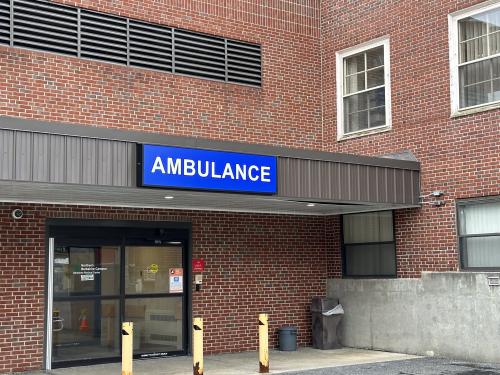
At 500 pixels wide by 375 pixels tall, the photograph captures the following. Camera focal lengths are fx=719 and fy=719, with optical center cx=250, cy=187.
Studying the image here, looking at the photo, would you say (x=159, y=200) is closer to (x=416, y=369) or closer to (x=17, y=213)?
(x=17, y=213)

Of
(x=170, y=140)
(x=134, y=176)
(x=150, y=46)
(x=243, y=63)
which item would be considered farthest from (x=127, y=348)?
(x=243, y=63)

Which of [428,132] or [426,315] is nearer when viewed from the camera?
[426,315]

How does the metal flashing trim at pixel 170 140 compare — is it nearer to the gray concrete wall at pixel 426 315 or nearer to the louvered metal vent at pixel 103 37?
the gray concrete wall at pixel 426 315

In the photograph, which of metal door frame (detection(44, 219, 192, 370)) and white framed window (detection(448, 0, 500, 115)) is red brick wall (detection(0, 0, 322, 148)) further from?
white framed window (detection(448, 0, 500, 115))

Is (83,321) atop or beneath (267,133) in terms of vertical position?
beneath

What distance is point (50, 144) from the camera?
9719 mm

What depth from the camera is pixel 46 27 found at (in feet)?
43.4

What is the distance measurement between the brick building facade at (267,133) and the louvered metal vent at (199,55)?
0.18 meters

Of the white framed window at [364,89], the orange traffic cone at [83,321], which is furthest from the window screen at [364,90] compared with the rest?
the orange traffic cone at [83,321]

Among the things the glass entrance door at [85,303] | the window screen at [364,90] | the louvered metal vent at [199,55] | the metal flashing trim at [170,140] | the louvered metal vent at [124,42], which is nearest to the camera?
the metal flashing trim at [170,140]

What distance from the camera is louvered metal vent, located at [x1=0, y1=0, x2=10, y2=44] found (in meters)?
12.8

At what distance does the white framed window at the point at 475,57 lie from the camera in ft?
45.1

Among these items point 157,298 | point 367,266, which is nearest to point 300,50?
point 367,266

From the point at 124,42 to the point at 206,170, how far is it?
431cm
